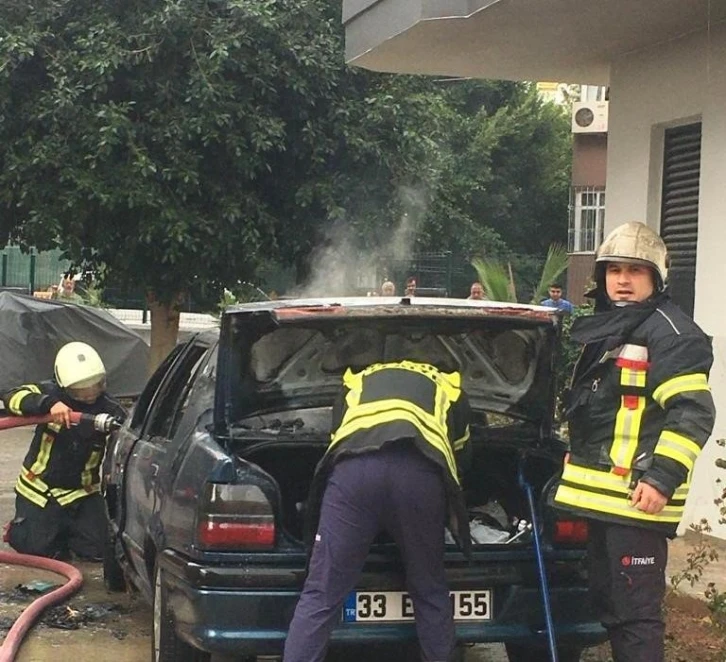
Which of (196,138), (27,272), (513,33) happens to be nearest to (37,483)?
(196,138)

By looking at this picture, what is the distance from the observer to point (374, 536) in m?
4.14

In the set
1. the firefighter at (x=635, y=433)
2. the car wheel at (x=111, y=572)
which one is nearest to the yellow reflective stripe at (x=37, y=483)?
the car wheel at (x=111, y=572)

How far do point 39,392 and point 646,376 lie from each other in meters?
4.12

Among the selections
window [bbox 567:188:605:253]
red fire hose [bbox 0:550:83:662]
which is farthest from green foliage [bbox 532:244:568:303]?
window [bbox 567:188:605:253]

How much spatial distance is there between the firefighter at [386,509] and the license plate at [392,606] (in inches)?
5.3

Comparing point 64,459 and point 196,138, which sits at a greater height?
point 196,138

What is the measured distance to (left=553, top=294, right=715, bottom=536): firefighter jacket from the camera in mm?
3863

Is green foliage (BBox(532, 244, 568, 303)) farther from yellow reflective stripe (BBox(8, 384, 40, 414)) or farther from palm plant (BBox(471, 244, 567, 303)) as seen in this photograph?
yellow reflective stripe (BBox(8, 384, 40, 414))

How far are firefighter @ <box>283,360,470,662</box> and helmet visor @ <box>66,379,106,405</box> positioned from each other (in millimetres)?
3186

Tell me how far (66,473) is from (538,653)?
346 centimetres

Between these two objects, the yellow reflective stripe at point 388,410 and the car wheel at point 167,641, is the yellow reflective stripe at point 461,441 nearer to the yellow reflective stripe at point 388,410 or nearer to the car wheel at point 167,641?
the yellow reflective stripe at point 388,410

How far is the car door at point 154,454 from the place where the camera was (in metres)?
4.95

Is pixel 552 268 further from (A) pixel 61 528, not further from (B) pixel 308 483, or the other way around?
(B) pixel 308 483

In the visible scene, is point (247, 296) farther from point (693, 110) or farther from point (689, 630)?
point (689, 630)
